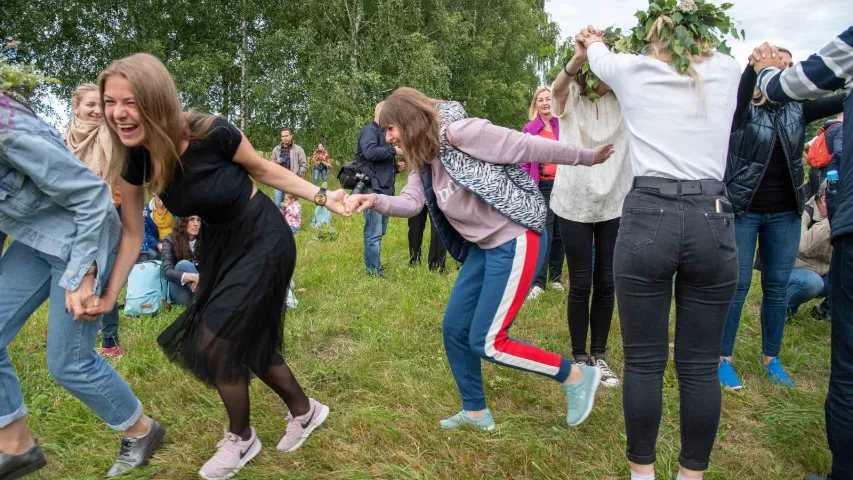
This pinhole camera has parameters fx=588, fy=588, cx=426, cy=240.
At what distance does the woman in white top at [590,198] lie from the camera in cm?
347

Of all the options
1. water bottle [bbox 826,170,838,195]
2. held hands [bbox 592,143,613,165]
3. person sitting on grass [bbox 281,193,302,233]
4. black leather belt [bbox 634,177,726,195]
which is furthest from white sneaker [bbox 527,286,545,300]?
person sitting on grass [bbox 281,193,302,233]

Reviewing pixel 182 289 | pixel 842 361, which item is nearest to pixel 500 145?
pixel 842 361

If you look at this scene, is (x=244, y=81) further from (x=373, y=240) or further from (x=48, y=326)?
(x=48, y=326)

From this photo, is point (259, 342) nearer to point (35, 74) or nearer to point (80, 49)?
point (35, 74)

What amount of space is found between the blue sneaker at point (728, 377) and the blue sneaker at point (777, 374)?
252 millimetres

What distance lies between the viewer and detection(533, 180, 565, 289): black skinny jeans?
6.08 metres

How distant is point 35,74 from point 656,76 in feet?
8.07

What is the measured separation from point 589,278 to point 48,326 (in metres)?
2.92

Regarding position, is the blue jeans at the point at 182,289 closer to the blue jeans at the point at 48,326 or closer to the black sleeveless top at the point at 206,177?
the blue jeans at the point at 48,326

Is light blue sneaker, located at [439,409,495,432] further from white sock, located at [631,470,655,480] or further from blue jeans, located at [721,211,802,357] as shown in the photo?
→ blue jeans, located at [721,211,802,357]

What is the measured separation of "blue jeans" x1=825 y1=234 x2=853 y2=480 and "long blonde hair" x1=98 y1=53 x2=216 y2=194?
2.63 metres

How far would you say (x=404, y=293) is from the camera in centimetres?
581

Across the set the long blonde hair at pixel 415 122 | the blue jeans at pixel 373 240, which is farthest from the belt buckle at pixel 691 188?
the blue jeans at pixel 373 240

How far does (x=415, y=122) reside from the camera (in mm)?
2781
